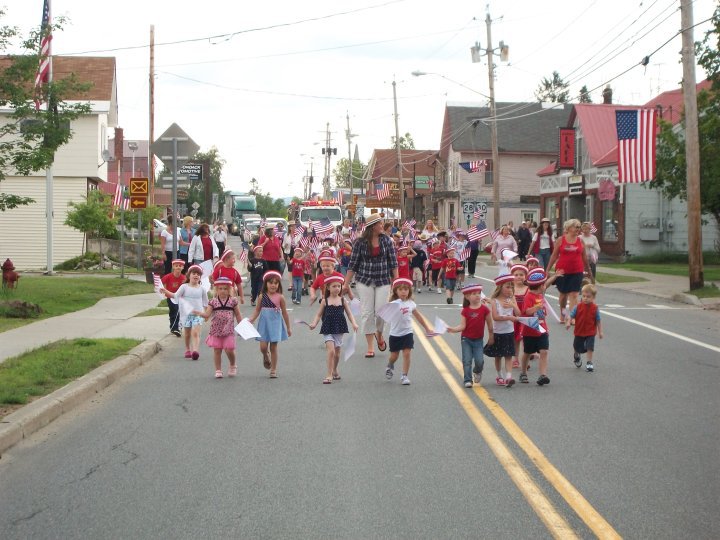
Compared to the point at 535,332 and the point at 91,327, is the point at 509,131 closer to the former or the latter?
the point at 91,327

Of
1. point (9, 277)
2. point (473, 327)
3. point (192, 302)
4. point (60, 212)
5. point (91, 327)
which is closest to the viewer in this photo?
point (473, 327)

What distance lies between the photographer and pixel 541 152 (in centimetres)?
6575

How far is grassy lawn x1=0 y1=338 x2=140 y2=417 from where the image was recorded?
9.50 metres

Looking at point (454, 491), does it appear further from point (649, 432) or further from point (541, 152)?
point (541, 152)

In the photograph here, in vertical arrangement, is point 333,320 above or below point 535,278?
below

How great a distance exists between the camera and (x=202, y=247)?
60.7 feet

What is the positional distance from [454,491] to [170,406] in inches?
163

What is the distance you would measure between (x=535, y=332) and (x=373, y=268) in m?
2.50

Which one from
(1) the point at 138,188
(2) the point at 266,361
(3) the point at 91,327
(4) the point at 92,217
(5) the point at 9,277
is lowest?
(2) the point at 266,361

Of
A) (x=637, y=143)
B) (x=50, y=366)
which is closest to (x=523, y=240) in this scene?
(x=637, y=143)

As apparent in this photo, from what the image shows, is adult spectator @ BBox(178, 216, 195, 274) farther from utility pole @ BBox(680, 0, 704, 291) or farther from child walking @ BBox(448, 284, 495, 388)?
utility pole @ BBox(680, 0, 704, 291)

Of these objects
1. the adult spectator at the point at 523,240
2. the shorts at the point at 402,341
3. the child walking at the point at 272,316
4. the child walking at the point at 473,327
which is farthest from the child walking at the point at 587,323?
the adult spectator at the point at 523,240

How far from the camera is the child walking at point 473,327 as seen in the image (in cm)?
1050

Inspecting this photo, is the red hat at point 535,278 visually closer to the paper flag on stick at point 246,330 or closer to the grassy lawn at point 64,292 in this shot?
the paper flag on stick at point 246,330
